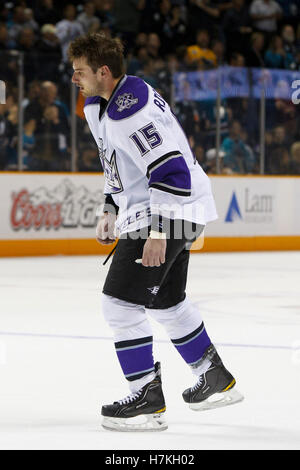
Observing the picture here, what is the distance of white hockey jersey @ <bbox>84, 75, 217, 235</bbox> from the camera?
3.26 metres

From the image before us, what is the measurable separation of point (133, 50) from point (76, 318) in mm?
7775

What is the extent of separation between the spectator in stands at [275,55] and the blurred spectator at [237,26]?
35 centimetres

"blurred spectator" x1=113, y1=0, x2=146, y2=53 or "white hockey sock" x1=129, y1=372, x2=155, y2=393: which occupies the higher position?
"blurred spectator" x1=113, y1=0, x2=146, y2=53

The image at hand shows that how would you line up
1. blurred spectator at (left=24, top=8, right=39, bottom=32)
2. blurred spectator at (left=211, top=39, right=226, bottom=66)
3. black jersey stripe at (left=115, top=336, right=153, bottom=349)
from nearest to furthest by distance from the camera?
black jersey stripe at (left=115, top=336, right=153, bottom=349), blurred spectator at (left=24, top=8, right=39, bottom=32), blurred spectator at (left=211, top=39, right=226, bottom=66)

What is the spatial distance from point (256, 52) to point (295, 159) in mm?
2180

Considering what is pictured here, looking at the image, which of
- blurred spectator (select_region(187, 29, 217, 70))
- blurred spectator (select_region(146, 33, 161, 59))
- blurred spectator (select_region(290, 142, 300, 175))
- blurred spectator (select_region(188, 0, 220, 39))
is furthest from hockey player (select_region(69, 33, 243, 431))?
blurred spectator (select_region(188, 0, 220, 39))

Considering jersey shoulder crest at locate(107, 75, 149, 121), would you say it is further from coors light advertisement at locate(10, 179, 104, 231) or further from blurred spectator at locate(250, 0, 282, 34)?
blurred spectator at locate(250, 0, 282, 34)

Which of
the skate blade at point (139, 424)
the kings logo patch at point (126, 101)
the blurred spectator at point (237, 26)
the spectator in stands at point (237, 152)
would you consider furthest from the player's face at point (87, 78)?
the blurred spectator at point (237, 26)

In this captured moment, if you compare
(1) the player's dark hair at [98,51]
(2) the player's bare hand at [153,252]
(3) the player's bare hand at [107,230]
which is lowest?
(2) the player's bare hand at [153,252]

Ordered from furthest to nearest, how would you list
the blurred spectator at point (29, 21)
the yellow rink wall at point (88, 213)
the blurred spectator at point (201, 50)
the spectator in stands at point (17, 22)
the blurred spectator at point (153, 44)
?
the blurred spectator at point (201, 50) < the blurred spectator at point (153, 44) < the blurred spectator at point (29, 21) < the spectator in stands at point (17, 22) < the yellow rink wall at point (88, 213)

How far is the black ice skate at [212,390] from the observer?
355 centimetres

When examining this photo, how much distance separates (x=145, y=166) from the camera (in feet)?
10.9

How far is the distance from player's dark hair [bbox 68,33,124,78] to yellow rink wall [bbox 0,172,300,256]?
7931mm

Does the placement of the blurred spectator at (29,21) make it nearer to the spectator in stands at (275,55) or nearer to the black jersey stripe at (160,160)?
the spectator in stands at (275,55)
